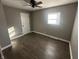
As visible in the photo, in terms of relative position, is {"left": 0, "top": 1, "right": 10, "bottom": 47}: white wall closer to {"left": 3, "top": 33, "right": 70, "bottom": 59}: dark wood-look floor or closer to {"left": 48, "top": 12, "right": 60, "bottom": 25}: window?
{"left": 3, "top": 33, "right": 70, "bottom": 59}: dark wood-look floor

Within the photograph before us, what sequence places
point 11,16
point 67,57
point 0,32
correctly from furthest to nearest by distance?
point 11,16 → point 0,32 → point 67,57

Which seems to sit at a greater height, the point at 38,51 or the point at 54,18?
the point at 54,18

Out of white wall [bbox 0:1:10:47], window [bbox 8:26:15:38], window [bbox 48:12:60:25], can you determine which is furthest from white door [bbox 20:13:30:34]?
window [bbox 48:12:60:25]

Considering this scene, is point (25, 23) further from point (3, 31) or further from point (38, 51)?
point (38, 51)

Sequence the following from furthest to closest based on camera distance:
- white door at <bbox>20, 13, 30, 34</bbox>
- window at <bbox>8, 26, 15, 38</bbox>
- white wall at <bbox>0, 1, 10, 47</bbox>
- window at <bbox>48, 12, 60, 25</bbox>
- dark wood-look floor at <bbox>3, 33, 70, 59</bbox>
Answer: white door at <bbox>20, 13, 30, 34</bbox>, window at <bbox>8, 26, 15, 38</bbox>, window at <bbox>48, 12, 60, 25</bbox>, white wall at <bbox>0, 1, 10, 47</bbox>, dark wood-look floor at <bbox>3, 33, 70, 59</bbox>

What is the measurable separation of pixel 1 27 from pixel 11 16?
1627 mm

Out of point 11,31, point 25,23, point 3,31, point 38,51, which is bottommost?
point 38,51

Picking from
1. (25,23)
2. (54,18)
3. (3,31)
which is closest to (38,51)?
(3,31)

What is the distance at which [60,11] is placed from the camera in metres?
3.36

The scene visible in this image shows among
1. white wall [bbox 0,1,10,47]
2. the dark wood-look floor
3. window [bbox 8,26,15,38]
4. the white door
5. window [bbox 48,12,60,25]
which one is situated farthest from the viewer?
the white door

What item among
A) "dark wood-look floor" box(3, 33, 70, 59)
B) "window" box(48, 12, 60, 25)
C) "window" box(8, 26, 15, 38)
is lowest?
"dark wood-look floor" box(3, 33, 70, 59)

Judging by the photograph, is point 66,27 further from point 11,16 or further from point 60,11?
point 11,16

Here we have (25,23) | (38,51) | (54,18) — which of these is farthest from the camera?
(25,23)

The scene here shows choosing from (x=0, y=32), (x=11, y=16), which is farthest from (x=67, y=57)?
(x=11, y=16)
